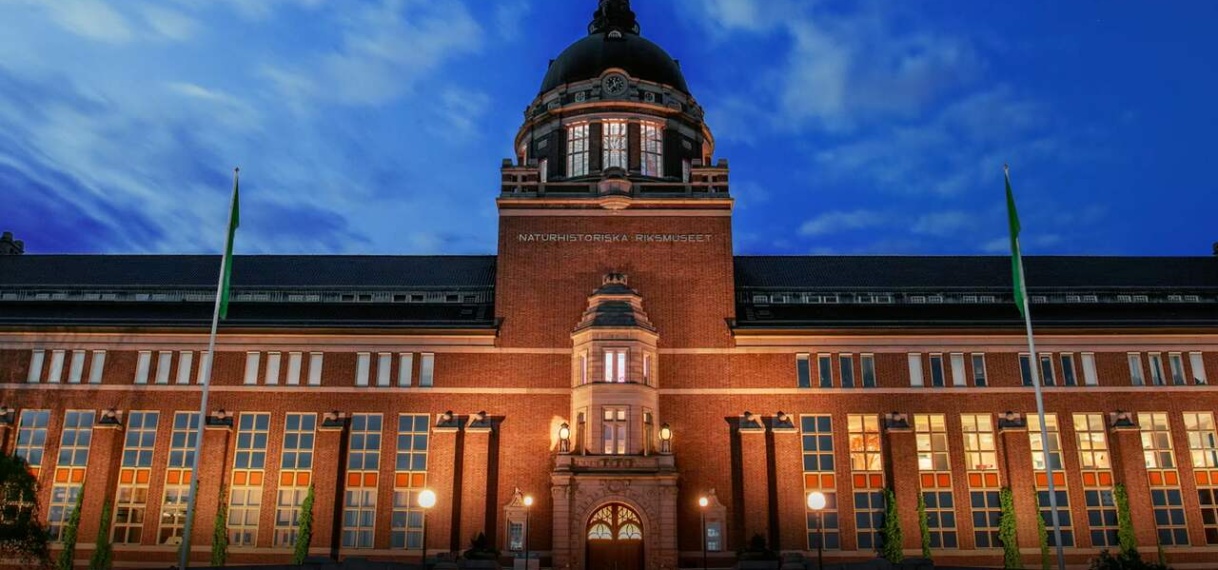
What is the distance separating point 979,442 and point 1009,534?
5013 millimetres

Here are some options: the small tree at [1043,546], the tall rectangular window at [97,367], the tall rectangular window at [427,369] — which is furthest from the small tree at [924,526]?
the tall rectangular window at [97,367]

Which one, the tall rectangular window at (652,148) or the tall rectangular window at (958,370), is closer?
the tall rectangular window at (958,370)

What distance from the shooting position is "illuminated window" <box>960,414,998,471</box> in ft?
166

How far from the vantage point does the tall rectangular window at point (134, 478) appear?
49.6 meters

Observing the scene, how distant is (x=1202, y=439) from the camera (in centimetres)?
5153

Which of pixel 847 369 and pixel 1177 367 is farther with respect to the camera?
pixel 1177 367

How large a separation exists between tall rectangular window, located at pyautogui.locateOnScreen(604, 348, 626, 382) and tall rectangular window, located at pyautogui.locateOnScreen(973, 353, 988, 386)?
19.6 m

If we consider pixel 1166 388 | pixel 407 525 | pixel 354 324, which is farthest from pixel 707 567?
pixel 1166 388

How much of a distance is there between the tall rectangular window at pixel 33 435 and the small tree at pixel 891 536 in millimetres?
45022

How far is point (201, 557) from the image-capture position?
4888 centimetres

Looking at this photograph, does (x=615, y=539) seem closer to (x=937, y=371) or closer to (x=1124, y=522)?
(x=937, y=371)

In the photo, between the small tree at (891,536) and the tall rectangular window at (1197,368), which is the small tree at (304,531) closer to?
the small tree at (891,536)

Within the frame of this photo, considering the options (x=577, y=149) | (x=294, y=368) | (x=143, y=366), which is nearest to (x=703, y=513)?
(x=294, y=368)

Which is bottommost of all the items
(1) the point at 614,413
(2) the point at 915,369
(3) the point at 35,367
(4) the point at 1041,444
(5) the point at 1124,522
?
(5) the point at 1124,522
